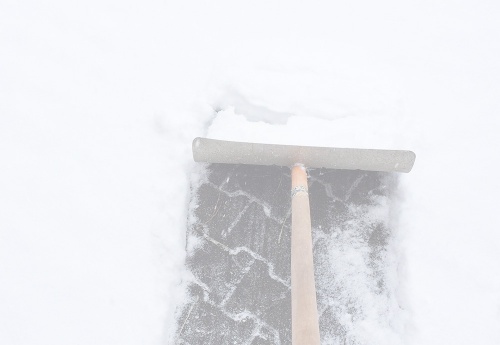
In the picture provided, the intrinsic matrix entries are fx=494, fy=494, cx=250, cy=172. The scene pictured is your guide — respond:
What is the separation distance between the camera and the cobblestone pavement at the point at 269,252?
214cm

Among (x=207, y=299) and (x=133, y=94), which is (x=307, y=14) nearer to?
(x=133, y=94)

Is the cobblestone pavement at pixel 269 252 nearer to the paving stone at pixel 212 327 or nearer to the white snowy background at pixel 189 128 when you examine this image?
the paving stone at pixel 212 327

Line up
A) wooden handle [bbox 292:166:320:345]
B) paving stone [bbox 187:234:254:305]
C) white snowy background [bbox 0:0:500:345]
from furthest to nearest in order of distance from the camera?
paving stone [bbox 187:234:254:305] → white snowy background [bbox 0:0:500:345] → wooden handle [bbox 292:166:320:345]

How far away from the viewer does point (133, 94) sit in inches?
97.5

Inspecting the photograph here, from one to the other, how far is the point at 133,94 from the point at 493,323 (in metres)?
1.93

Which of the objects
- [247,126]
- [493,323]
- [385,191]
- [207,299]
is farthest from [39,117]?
[493,323]

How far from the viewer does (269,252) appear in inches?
89.7

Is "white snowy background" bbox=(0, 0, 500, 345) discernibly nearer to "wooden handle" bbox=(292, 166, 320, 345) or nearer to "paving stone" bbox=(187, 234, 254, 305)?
"paving stone" bbox=(187, 234, 254, 305)

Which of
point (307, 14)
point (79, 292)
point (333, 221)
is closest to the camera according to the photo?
point (79, 292)

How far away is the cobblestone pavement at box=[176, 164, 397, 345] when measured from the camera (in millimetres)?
2141

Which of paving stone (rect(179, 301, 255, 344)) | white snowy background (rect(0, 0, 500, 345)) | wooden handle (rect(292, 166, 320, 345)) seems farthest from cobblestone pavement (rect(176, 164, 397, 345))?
wooden handle (rect(292, 166, 320, 345))

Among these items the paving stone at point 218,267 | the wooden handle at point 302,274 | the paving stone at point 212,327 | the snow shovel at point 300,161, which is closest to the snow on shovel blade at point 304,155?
the snow shovel at point 300,161

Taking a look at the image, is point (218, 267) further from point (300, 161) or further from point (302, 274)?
point (300, 161)

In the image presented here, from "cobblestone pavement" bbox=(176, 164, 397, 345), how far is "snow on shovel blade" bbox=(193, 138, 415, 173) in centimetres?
17
